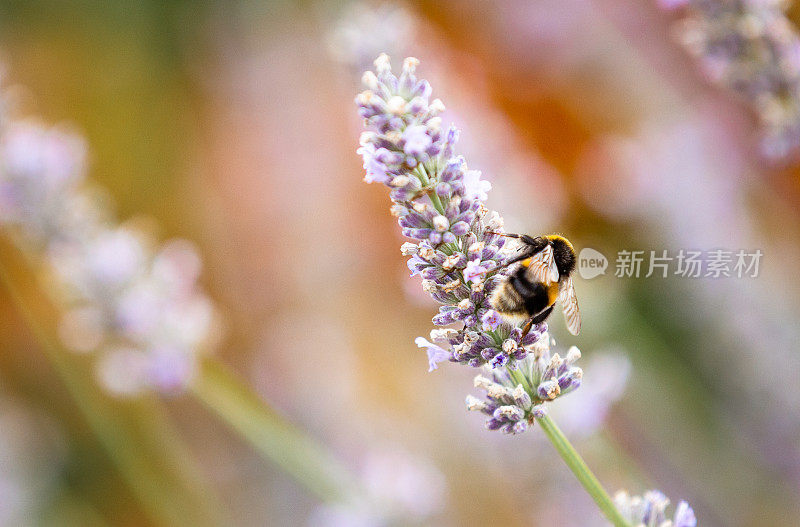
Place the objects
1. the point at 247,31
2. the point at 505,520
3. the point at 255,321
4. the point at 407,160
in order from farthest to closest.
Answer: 1. the point at 247,31
2. the point at 255,321
3. the point at 505,520
4. the point at 407,160


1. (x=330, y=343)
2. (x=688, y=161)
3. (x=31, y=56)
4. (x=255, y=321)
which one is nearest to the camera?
(x=688, y=161)

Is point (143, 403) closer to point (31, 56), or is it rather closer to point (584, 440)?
point (584, 440)

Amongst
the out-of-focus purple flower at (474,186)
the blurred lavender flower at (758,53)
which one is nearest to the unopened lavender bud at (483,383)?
the out-of-focus purple flower at (474,186)

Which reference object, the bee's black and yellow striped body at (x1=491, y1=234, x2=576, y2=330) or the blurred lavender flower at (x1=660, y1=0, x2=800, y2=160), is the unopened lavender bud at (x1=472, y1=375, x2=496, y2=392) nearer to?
the bee's black and yellow striped body at (x1=491, y1=234, x2=576, y2=330)

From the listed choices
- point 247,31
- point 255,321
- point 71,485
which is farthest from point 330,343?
point 247,31

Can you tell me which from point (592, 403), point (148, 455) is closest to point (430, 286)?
point (592, 403)

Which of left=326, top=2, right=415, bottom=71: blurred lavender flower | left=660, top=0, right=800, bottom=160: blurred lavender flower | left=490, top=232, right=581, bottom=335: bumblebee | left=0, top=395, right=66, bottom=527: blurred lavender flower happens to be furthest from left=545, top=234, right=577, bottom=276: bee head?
left=0, top=395, right=66, bottom=527: blurred lavender flower
